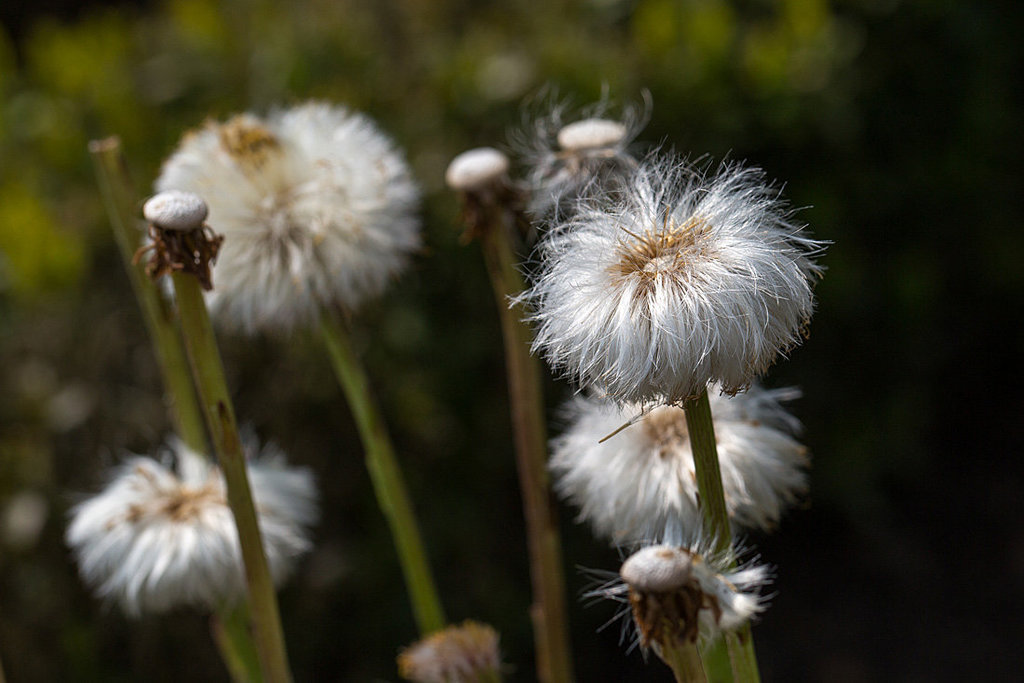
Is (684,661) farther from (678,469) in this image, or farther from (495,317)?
(495,317)

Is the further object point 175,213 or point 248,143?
point 248,143

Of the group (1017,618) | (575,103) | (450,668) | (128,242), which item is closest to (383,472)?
(450,668)

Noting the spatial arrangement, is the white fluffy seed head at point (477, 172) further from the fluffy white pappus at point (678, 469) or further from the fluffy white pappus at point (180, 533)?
the fluffy white pappus at point (180, 533)

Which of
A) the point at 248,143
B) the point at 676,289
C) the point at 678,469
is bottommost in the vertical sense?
the point at 678,469

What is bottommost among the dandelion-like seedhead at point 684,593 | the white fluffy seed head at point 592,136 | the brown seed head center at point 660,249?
the dandelion-like seedhead at point 684,593

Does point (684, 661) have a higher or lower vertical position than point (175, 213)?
lower

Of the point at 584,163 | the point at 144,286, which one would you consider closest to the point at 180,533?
the point at 144,286

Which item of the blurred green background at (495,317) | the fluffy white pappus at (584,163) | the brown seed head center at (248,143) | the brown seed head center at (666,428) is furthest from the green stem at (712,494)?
the blurred green background at (495,317)
